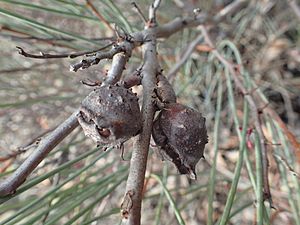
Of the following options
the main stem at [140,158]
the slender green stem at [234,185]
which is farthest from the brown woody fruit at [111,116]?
the slender green stem at [234,185]

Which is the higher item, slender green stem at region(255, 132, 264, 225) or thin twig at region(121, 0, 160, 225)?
thin twig at region(121, 0, 160, 225)

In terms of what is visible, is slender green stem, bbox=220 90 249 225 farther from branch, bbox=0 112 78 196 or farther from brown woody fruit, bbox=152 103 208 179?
branch, bbox=0 112 78 196

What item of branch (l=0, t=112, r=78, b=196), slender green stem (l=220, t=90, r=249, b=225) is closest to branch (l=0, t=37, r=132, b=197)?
branch (l=0, t=112, r=78, b=196)

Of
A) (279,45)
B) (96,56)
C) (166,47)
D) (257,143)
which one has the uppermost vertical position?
(166,47)

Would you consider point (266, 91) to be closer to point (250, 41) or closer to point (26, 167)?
point (250, 41)

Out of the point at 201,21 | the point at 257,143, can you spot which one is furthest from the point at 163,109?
the point at 201,21

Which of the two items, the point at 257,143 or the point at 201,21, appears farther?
the point at 201,21

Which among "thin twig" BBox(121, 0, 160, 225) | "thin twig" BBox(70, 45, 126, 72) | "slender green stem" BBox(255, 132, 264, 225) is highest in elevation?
"thin twig" BBox(70, 45, 126, 72)
